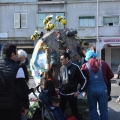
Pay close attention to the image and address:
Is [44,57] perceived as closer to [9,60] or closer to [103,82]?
[103,82]

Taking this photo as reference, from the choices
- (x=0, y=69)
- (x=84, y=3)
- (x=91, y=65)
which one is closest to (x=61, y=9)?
(x=84, y=3)

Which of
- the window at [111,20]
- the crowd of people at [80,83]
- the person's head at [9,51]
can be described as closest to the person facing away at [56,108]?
the crowd of people at [80,83]

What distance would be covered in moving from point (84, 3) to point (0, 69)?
2305 centimetres

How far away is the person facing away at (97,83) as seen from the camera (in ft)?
19.4

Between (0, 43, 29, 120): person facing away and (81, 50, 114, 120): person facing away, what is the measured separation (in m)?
1.96

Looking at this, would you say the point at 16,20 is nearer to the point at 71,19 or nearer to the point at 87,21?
the point at 71,19

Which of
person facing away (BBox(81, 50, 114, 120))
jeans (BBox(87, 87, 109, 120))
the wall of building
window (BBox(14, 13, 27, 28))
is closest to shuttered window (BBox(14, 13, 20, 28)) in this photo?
window (BBox(14, 13, 27, 28))

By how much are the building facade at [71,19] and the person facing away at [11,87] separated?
21.6 metres

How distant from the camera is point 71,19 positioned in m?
26.7

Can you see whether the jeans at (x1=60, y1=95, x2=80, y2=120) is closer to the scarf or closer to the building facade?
the scarf

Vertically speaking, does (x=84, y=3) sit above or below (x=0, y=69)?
above

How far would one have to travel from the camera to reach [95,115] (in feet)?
19.9

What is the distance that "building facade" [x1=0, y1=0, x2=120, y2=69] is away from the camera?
26.3m

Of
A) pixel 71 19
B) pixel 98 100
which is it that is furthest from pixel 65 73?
pixel 71 19
